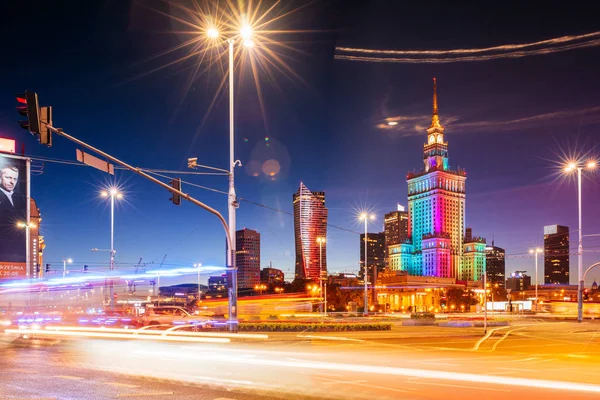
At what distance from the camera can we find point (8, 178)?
54.3 metres

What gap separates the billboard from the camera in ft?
173

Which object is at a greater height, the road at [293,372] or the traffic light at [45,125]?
the traffic light at [45,125]

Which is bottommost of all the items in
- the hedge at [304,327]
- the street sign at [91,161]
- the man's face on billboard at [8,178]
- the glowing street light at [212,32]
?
the hedge at [304,327]

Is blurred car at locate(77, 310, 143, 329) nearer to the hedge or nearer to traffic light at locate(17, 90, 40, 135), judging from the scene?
the hedge

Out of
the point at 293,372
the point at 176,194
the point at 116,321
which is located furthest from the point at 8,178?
the point at 293,372

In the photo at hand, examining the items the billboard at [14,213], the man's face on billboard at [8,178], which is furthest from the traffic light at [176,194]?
the man's face on billboard at [8,178]

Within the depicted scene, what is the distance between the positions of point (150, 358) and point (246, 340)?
8.39 metres

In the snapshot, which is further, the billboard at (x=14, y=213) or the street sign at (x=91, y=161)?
the billboard at (x=14, y=213)

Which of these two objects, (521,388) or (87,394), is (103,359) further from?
(521,388)

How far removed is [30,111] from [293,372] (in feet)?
32.9

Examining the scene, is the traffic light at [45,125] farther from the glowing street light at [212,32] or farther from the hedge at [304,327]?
the hedge at [304,327]

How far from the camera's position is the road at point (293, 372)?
35.3 feet

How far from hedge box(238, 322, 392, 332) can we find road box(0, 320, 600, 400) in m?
7.65

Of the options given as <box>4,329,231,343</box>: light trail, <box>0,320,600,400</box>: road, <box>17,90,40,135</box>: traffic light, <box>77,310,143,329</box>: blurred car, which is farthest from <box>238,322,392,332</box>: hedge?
<box>17,90,40,135</box>: traffic light
